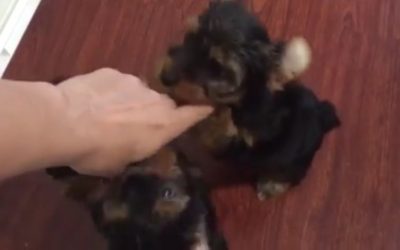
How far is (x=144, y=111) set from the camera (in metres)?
0.90

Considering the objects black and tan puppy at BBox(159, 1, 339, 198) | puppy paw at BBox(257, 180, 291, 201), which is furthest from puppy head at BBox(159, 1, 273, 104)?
puppy paw at BBox(257, 180, 291, 201)

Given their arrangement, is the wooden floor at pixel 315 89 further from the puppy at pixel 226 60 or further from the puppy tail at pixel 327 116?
the puppy at pixel 226 60

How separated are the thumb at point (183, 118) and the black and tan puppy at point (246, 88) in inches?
0.6

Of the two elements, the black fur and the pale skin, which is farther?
the black fur

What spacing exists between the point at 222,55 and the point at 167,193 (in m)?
0.22

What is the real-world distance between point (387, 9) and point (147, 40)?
473 millimetres

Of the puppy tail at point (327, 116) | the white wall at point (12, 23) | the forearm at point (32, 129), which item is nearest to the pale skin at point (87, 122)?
the forearm at point (32, 129)

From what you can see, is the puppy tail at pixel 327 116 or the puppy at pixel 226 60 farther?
the puppy tail at pixel 327 116

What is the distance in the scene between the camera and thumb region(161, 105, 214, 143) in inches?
36.4

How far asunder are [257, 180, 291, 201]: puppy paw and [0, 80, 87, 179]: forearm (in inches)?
17.3

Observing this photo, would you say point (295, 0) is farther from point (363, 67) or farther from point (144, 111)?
point (144, 111)

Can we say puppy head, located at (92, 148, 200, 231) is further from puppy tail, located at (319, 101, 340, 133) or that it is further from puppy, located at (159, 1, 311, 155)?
puppy tail, located at (319, 101, 340, 133)

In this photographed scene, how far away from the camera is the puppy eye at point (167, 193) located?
100 cm

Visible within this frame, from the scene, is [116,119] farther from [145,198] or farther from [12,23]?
[12,23]
